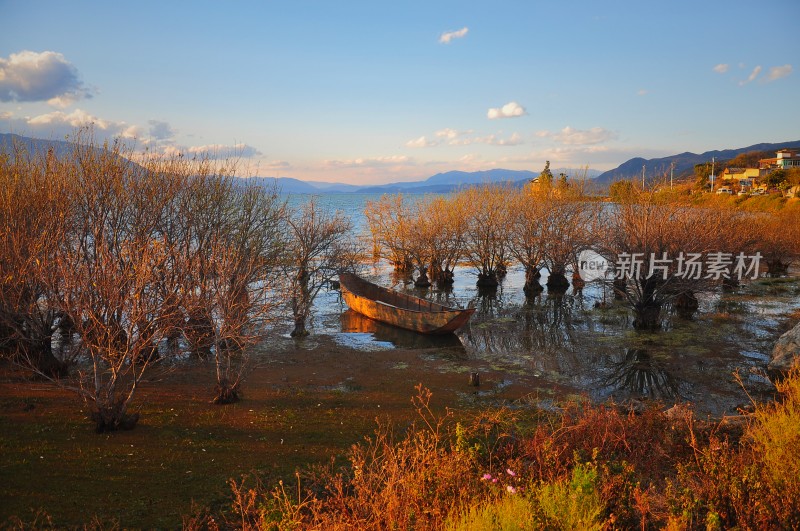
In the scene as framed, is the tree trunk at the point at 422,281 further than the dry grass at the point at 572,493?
Yes

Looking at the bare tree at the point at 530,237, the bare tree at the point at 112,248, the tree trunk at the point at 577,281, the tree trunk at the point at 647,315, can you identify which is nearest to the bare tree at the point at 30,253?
the bare tree at the point at 112,248

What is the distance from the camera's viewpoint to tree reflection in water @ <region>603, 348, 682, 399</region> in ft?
54.4

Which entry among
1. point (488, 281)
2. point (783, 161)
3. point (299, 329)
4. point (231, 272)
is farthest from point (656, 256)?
point (783, 161)

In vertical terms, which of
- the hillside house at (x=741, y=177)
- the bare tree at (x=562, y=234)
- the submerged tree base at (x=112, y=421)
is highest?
the hillside house at (x=741, y=177)

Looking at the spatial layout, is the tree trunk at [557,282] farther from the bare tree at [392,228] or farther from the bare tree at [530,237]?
the bare tree at [392,228]

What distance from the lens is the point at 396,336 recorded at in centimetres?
2447

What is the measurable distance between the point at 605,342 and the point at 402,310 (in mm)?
8902

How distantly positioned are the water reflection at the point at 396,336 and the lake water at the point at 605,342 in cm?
5

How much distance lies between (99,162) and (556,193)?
1302 inches

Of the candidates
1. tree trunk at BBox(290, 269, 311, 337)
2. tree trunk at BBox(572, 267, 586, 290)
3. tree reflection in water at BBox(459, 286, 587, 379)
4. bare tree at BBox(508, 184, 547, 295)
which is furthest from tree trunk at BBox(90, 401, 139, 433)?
tree trunk at BBox(572, 267, 586, 290)

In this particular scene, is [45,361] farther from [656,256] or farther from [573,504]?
[656,256]

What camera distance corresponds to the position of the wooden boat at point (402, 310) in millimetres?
23469

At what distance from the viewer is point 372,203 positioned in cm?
4256

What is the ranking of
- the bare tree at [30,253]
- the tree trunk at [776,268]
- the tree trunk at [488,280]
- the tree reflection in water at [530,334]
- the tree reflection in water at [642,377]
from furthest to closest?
the tree trunk at [776,268], the tree trunk at [488,280], the tree reflection in water at [530,334], the tree reflection in water at [642,377], the bare tree at [30,253]
